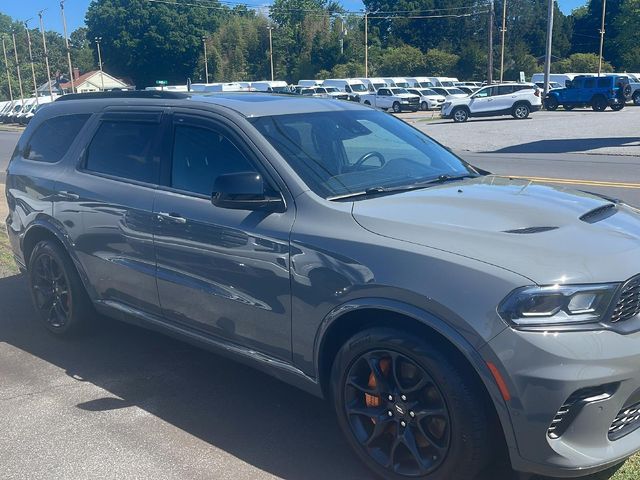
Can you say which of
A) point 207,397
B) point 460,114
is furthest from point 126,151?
point 460,114

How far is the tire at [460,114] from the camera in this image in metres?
34.8

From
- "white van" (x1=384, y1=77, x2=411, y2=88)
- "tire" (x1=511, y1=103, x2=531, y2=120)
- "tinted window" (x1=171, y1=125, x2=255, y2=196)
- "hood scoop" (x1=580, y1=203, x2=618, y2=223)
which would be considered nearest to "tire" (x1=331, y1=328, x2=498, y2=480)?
"hood scoop" (x1=580, y1=203, x2=618, y2=223)

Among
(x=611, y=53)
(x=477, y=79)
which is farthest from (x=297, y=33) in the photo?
(x=611, y=53)

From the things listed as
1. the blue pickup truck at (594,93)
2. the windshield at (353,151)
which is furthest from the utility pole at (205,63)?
the windshield at (353,151)

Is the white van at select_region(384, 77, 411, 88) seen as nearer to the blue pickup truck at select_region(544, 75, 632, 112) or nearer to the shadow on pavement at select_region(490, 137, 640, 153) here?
the blue pickup truck at select_region(544, 75, 632, 112)

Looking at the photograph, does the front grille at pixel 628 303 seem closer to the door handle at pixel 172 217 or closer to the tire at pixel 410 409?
the tire at pixel 410 409

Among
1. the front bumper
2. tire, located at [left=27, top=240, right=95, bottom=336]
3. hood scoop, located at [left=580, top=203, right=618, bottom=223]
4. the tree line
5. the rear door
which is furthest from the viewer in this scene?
the tree line

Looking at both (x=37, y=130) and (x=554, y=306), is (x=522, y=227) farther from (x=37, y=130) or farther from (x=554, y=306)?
(x=37, y=130)

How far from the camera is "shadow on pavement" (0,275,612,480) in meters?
3.68

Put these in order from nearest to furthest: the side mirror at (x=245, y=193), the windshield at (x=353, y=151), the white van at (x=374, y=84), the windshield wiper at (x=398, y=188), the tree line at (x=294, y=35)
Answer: the side mirror at (x=245, y=193)
the windshield wiper at (x=398, y=188)
the windshield at (x=353, y=151)
the white van at (x=374, y=84)
the tree line at (x=294, y=35)

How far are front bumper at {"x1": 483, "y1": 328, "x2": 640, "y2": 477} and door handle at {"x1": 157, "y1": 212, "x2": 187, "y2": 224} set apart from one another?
2.03 metres

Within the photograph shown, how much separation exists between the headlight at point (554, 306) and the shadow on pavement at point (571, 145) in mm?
17679

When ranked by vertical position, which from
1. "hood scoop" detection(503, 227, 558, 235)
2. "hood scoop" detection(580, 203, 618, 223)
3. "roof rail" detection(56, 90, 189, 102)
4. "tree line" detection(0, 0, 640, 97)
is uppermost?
"tree line" detection(0, 0, 640, 97)

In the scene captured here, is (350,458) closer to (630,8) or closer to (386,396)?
(386,396)
